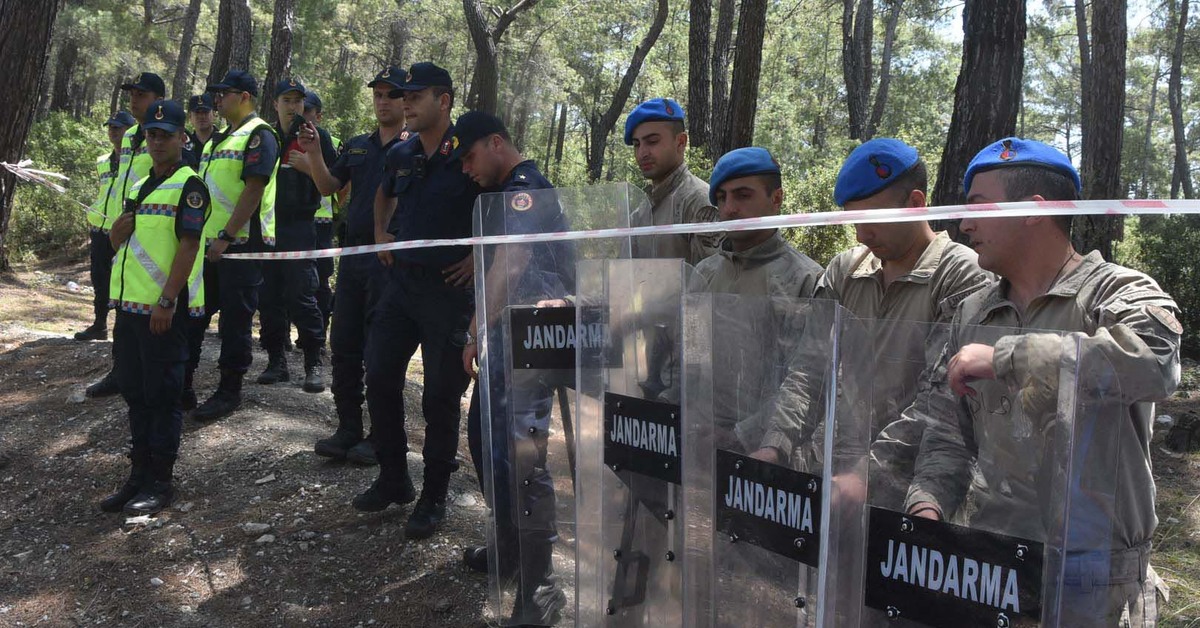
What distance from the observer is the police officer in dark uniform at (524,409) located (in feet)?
10.5

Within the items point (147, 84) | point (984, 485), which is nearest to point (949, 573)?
point (984, 485)

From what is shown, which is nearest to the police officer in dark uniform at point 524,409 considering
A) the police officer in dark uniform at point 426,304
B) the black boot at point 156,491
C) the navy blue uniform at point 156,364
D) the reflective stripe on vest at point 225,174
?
the police officer in dark uniform at point 426,304

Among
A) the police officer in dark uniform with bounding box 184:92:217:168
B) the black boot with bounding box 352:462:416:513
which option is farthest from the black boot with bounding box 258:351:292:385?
the black boot with bounding box 352:462:416:513

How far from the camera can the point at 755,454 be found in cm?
211

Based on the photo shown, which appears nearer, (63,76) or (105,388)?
(105,388)

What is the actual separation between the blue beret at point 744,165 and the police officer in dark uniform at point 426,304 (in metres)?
1.29

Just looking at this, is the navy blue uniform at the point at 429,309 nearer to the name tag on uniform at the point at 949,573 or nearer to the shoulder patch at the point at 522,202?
the shoulder patch at the point at 522,202

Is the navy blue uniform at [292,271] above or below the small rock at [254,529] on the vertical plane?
above

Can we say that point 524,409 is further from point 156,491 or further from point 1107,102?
point 1107,102

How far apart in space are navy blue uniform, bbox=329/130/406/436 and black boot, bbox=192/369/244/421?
0.95 m

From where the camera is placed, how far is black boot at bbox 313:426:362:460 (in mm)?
5020

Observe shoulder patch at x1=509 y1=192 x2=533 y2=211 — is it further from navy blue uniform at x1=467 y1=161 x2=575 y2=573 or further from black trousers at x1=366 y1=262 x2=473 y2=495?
black trousers at x1=366 y1=262 x2=473 y2=495

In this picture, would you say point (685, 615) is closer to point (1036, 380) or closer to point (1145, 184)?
point (1036, 380)

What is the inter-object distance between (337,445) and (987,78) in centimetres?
427
